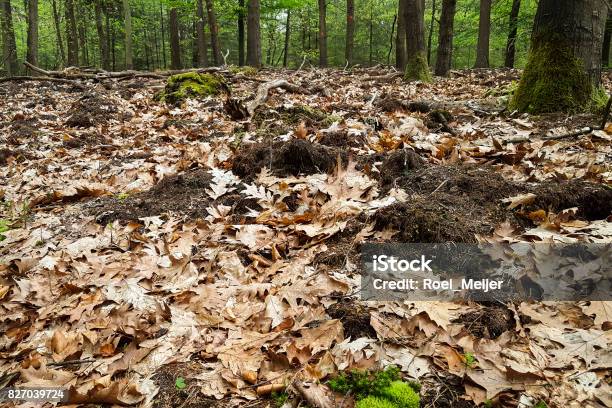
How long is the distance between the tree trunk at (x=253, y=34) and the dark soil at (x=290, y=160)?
34.6ft

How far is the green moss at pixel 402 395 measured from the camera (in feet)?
5.22

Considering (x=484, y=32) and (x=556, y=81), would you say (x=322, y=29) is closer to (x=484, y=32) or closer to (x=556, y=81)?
(x=484, y=32)

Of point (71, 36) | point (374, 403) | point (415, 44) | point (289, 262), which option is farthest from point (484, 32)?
point (71, 36)

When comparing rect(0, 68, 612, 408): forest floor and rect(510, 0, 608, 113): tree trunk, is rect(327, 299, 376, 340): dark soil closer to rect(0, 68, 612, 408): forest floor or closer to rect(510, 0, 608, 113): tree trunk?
rect(0, 68, 612, 408): forest floor

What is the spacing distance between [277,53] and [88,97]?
36.2m

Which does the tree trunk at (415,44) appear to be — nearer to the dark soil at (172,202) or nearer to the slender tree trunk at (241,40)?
the dark soil at (172,202)

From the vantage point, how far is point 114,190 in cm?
466

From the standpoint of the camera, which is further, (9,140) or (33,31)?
(33,31)

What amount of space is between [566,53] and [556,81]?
0.34m

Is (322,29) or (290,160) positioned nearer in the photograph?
(290,160)

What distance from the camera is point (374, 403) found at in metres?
1.60

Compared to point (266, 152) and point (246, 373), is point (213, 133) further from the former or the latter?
point (246, 373)

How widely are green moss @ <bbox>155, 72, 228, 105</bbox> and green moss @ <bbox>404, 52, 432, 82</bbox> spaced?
4920mm

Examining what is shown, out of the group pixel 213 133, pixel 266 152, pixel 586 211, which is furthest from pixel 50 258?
pixel 586 211
